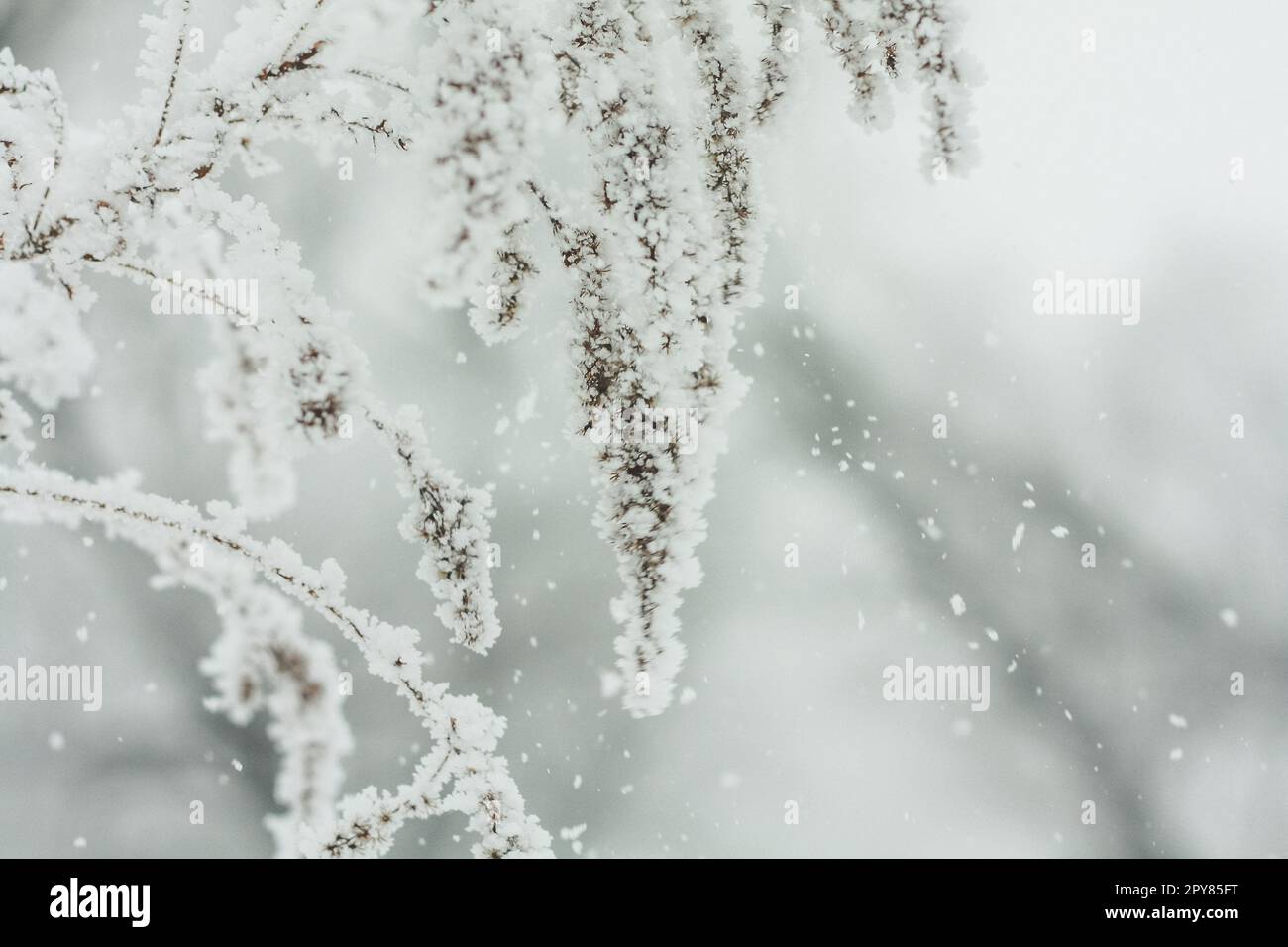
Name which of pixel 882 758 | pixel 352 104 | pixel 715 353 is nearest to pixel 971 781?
pixel 882 758

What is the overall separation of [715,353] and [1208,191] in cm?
53

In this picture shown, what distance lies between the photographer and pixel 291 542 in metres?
0.69
